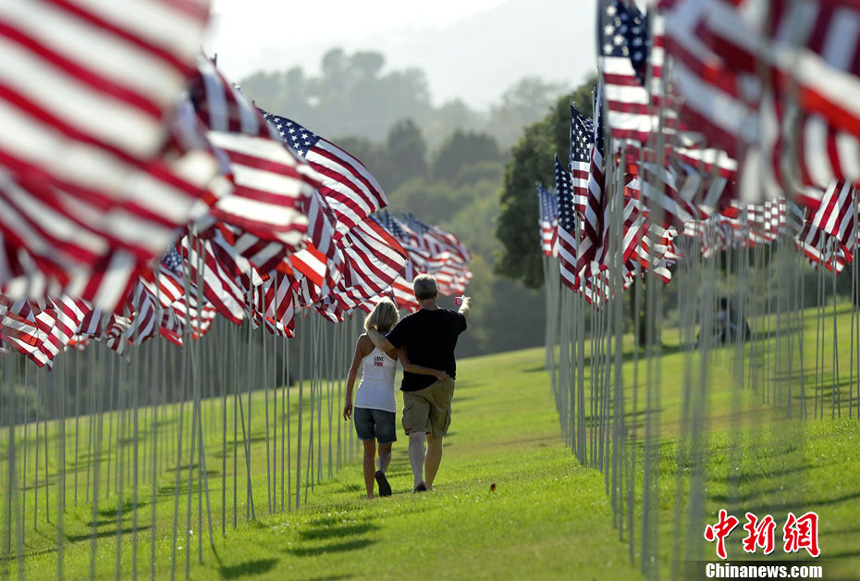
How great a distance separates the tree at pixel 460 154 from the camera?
162 metres

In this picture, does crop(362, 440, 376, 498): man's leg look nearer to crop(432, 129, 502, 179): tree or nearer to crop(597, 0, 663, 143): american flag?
crop(597, 0, 663, 143): american flag

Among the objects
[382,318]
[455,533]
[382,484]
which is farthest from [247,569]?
[382,318]

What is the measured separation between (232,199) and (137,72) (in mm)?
4540

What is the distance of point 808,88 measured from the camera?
8047mm

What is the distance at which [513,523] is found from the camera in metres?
13.6

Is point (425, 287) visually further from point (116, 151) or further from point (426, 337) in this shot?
point (116, 151)

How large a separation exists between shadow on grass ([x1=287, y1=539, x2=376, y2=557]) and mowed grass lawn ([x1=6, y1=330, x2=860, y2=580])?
4cm

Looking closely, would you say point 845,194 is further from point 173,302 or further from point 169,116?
point 169,116

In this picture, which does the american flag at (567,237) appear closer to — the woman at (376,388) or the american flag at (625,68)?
the woman at (376,388)

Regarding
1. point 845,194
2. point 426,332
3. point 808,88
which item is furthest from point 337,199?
point 808,88

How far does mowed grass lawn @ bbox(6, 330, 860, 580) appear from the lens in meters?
11.4

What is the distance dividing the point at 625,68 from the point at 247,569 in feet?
18.6

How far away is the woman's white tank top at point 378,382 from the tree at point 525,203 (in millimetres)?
46432

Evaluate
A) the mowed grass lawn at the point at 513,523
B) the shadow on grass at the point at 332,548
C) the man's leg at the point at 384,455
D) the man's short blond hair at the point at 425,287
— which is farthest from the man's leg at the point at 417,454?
the shadow on grass at the point at 332,548
